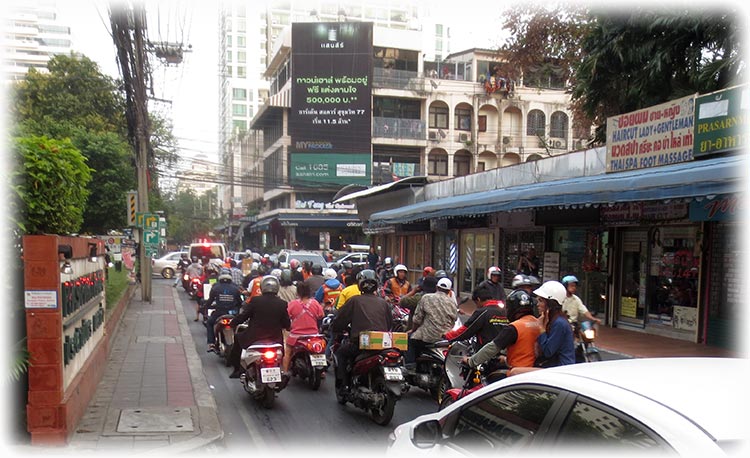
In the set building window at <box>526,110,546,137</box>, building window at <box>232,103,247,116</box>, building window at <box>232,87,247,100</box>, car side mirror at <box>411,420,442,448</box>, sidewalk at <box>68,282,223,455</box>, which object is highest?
building window at <box>232,87,247,100</box>

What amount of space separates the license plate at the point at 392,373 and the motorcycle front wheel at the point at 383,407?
11 cm

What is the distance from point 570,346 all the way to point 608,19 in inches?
588

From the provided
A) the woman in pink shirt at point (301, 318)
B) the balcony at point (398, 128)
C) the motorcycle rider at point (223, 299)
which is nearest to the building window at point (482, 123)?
the balcony at point (398, 128)

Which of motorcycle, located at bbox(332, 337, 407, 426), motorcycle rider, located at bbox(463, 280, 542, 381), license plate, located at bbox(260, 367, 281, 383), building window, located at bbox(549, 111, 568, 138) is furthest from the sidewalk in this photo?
building window, located at bbox(549, 111, 568, 138)

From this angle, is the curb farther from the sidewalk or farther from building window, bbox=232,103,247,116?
building window, bbox=232,103,247,116

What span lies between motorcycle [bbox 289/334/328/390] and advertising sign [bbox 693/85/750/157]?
8547mm

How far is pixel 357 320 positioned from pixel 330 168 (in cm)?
4140

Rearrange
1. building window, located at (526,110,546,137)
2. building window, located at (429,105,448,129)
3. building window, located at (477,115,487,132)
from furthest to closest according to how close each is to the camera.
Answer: building window, located at (526,110,546,137)
building window, located at (477,115,487,132)
building window, located at (429,105,448,129)

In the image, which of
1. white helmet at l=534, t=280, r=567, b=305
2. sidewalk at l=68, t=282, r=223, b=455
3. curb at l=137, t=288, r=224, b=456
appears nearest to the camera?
white helmet at l=534, t=280, r=567, b=305

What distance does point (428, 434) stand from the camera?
142 inches

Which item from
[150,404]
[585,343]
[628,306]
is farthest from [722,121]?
[150,404]

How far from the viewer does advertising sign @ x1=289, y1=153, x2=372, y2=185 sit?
4831 cm

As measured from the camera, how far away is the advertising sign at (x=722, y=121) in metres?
11.5

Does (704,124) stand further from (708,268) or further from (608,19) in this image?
(608,19)
